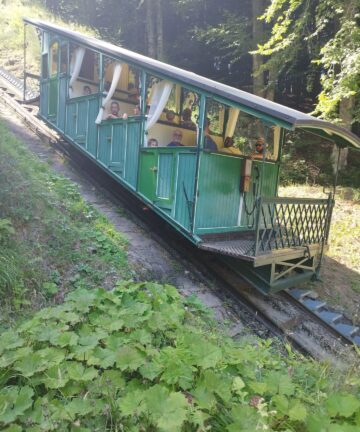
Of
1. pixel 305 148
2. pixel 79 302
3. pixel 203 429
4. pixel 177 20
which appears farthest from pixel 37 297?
pixel 177 20

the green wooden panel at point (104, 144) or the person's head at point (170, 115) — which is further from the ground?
the person's head at point (170, 115)

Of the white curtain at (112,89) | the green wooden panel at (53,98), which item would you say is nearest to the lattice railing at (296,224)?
the white curtain at (112,89)

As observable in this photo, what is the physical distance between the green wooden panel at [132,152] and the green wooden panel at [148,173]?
0.65 ft

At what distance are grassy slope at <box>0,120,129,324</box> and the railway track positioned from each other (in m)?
1.33

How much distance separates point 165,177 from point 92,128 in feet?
9.38

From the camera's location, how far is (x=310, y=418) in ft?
6.50

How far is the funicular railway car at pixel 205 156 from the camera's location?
19.0 feet

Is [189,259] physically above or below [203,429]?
below

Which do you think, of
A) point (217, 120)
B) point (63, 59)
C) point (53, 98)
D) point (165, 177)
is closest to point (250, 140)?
point (217, 120)

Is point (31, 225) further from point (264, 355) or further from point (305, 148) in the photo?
point (305, 148)

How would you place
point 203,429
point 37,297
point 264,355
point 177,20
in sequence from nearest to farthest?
point 203,429 < point 264,355 < point 37,297 < point 177,20

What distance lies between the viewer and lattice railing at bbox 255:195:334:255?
19.4ft

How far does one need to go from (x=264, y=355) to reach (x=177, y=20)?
19.7 m

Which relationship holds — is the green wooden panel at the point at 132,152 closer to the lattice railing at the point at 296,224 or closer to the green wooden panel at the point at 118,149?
the green wooden panel at the point at 118,149
